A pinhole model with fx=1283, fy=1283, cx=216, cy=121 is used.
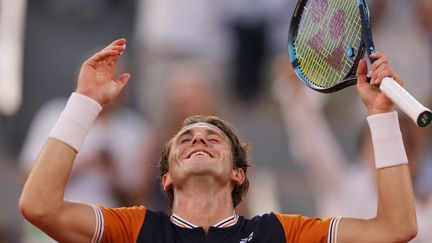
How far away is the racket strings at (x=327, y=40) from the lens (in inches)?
241

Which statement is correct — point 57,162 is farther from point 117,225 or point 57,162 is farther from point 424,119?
point 424,119

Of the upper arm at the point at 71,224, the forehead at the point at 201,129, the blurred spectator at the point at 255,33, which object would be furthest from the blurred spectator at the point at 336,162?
the upper arm at the point at 71,224

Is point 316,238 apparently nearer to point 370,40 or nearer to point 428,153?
point 370,40

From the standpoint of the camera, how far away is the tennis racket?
19.6ft

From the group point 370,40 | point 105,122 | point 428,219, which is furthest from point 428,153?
point 370,40

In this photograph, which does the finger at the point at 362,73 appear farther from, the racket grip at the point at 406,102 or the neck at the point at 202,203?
the neck at the point at 202,203

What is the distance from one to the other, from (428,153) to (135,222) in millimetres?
3440

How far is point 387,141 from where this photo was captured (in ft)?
19.1

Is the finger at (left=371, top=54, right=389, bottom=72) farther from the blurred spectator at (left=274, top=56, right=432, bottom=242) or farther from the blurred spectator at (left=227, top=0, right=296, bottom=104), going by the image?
the blurred spectator at (left=227, top=0, right=296, bottom=104)

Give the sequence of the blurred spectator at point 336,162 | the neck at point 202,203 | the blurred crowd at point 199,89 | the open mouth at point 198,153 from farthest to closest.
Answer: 1. the blurred crowd at point 199,89
2. the blurred spectator at point 336,162
3. the open mouth at point 198,153
4. the neck at point 202,203

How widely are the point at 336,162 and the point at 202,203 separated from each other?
113 inches

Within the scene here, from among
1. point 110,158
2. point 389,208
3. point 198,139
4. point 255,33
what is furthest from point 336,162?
point 389,208

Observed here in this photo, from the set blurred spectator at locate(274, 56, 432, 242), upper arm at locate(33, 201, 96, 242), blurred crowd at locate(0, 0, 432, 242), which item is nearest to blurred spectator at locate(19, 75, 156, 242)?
blurred crowd at locate(0, 0, 432, 242)

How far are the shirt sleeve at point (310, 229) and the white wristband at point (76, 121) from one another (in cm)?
102
